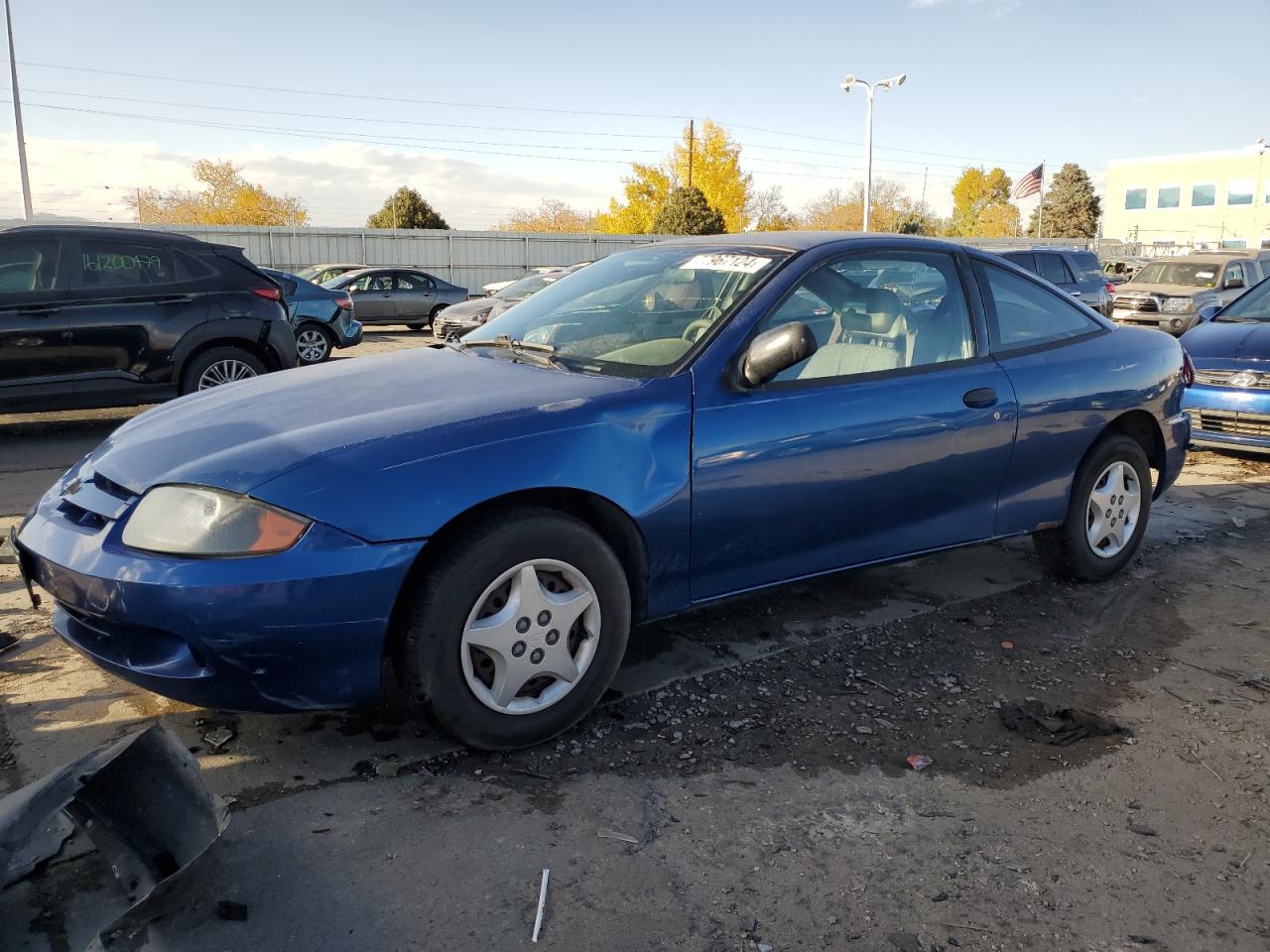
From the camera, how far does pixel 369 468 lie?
2828 millimetres

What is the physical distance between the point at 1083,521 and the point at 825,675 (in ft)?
5.83

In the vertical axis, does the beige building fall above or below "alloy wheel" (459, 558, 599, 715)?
above

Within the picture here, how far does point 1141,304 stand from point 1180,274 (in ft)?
5.09

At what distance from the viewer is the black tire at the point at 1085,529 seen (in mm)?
4688

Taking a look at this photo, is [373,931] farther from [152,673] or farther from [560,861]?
[152,673]

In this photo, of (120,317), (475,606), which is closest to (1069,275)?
(120,317)

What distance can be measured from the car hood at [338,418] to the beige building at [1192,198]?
62127mm

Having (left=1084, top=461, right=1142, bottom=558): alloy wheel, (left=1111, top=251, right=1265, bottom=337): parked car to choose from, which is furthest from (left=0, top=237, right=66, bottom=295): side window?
(left=1111, top=251, right=1265, bottom=337): parked car

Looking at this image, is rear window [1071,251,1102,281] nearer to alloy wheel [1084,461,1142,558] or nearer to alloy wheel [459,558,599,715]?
alloy wheel [1084,461,1142,558]

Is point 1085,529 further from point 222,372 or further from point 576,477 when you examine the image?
point 222,372

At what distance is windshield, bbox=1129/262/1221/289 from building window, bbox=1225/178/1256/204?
165 feet

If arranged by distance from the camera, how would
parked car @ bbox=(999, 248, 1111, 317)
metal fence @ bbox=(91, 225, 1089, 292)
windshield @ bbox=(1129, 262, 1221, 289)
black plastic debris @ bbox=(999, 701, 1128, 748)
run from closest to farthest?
black plastic debris @ bbox=(999, 701, 1128, 748) → parked car @ bbox=(999, 248, 1111, 317) → windshield @ bbox=(1129, 262, 1221, 289) → metal fence @ bbox=(91, 225, 1089, 292)

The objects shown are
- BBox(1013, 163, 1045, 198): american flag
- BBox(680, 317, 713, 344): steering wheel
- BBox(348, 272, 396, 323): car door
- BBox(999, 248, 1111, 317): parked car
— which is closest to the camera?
BBox(680, 317, 713, 344): steering wheel

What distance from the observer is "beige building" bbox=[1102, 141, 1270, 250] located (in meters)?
59.3
